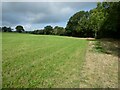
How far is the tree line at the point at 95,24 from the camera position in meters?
21.4

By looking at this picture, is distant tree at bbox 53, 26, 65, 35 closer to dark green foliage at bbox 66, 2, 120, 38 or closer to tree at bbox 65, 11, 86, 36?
tree at bbox 65, 11, 86, 36

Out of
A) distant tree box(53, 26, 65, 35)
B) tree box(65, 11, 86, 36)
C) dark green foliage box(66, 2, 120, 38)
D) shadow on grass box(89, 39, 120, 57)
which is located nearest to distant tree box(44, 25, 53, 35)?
distant tree box(53, 26, 65, 35)

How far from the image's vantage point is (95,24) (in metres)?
35.8

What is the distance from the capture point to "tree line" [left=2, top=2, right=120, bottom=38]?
2137cm

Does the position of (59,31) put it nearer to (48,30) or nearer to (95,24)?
(48,30)

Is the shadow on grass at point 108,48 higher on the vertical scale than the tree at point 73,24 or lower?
lower

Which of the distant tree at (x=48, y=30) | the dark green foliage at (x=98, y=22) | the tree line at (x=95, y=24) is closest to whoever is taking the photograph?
the dark green foliage at (x=98, y=22)

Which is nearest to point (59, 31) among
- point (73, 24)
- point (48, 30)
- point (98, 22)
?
point (73, 24)

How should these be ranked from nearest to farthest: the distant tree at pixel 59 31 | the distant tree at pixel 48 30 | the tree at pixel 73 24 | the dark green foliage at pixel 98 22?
1. the dark green foliage at pixel 98 22
2. the tree at pixel 73 24
3. the distant tree at pixel 59 31
4. the distant tree at pixel 48 30

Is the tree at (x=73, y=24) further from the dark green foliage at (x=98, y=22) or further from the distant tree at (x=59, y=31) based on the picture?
the distant tree at (x=59, y=31)

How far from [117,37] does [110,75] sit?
3216cm

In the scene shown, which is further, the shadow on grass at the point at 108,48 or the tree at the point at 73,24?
the tree at the point at 73,24

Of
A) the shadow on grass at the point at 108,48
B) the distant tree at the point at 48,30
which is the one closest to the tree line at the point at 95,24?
the distant tree at the point at 48,30

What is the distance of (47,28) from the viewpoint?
3821 inches
